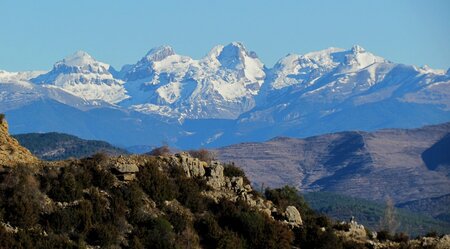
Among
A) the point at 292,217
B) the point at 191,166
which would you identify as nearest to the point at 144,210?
the point at 191,166

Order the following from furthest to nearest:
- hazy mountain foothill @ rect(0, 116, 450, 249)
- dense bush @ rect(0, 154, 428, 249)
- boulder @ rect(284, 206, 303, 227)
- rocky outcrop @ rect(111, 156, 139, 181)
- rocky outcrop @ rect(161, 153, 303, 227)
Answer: rocky outcrop @ rect(161, 153, 303, 227) < boulder @ rect(284, 206, 303, 227) < rocky outcrop @ rect(111, 156, 139, 181) < hazy mountain foothill @ rect(0, 116, 450, 249) < dense bush @ rect(0, 154, 428, 249)

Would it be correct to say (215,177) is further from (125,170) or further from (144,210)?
(144,210)

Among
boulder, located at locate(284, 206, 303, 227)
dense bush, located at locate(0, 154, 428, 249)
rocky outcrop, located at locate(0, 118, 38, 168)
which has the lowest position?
boulder, located at locate(284, 206, 303, 227)

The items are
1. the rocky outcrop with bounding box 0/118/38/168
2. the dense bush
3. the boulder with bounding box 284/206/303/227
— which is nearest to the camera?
the dense bush

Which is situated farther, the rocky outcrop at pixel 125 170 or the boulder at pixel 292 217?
the boulder at pixel 292 217

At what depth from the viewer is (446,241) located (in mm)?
71562

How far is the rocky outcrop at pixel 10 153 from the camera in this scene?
64.6m

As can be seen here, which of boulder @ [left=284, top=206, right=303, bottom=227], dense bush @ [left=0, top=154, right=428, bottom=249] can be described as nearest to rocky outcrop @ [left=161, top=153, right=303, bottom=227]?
boulder @ [left=284, top=206, right=303, bottom=227]

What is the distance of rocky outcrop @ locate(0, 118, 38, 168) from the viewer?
2544 inches

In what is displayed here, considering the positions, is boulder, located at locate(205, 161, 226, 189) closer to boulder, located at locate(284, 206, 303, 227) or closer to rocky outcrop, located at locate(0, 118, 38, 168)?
boulder, located at locate(284, 206, 303, 227)

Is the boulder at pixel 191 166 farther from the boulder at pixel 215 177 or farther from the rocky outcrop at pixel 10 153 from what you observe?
the rocky outcrop at pixel 10 153

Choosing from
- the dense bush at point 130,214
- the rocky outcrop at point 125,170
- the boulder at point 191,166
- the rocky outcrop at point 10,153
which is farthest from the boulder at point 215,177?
the rocky outcrop at point 10,153

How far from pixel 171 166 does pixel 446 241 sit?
20.1 meters

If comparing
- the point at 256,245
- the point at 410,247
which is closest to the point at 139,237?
the point at 256,245
